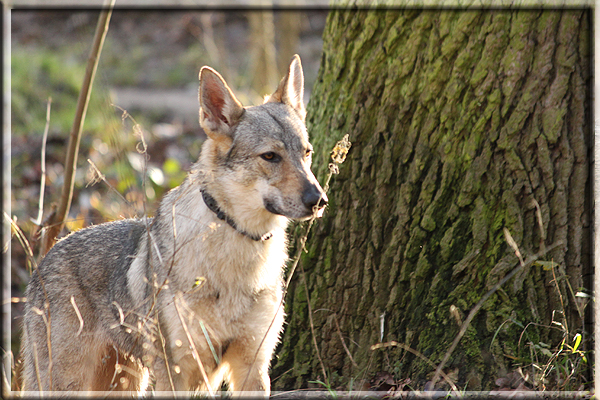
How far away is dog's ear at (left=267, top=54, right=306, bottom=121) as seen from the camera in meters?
3.64

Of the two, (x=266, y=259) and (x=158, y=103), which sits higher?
(x=158, y=103)

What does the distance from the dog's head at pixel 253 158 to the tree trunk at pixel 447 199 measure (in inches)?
25.5

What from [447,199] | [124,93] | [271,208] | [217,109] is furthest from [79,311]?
[124,93]

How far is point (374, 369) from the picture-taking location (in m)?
3.57

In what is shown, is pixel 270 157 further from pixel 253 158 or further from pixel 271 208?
pixel 271 208

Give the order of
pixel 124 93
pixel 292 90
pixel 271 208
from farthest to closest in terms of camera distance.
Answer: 1. pixel 124 93
2. pixel 292 90
3. pixel 271 208

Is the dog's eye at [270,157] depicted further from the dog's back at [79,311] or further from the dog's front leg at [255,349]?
the dog's back at [79,311]

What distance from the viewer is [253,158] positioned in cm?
323

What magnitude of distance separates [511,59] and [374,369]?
6.97 ft

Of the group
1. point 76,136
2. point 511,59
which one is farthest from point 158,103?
point 511,59

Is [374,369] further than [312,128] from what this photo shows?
No

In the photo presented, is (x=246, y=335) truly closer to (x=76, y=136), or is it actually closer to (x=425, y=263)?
(x=425, y=263)

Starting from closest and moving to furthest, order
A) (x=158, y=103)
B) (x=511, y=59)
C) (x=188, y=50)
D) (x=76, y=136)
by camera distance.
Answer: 1. (x=511, y=59)
2. (x=76, y=136)
3. (x=158, y=103)
4. (x=188, y=50)

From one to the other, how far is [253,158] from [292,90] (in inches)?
28.7
